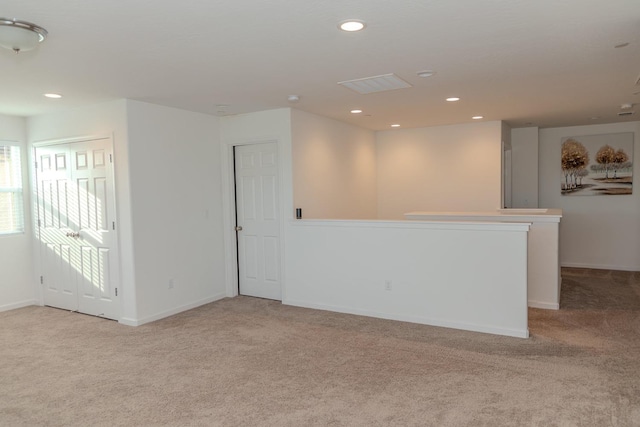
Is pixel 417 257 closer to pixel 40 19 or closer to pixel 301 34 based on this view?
pixel 301 34

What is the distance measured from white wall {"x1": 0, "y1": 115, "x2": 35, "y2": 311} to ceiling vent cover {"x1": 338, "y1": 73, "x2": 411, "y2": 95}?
4.10 metres

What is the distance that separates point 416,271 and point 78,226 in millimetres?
3819

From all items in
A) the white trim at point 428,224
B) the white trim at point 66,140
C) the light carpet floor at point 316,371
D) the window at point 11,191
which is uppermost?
the white trim at point 66,140

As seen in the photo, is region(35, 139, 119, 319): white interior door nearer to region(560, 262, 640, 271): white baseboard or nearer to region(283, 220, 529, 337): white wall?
region(283, 220, 529, 337): white wall

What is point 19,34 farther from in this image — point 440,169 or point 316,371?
point 440,169

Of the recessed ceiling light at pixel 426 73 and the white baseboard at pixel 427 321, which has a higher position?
the recessed ceiling light at pixel 426 73

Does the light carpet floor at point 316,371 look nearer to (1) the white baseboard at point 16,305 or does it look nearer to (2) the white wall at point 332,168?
(1) the white baseboard at point 16,305

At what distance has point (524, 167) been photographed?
754 cm

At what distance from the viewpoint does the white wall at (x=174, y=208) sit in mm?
4648

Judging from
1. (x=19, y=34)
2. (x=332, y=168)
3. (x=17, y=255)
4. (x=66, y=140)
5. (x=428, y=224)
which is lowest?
(x=17, y=255)

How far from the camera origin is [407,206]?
23.6 feet

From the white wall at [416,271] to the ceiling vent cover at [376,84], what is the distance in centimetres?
137

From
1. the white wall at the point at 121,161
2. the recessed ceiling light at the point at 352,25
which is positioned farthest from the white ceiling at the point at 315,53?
the white wall at the point at 121,161

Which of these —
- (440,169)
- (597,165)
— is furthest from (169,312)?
(597,165)
